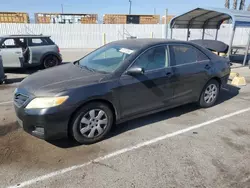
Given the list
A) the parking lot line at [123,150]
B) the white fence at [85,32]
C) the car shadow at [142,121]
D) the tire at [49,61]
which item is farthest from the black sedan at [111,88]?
the white fence at [85,32]

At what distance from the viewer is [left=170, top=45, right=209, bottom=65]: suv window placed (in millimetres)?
4118

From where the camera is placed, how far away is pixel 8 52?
830 cm

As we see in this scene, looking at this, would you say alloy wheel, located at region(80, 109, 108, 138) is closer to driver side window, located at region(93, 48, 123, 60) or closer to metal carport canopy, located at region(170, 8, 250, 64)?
driver side window, located at region(93, 48, 123, 60)

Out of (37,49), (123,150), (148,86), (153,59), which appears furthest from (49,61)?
(123,150)

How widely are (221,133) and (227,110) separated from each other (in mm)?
1241

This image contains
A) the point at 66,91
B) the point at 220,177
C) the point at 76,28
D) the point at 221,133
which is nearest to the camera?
the point at 220,177

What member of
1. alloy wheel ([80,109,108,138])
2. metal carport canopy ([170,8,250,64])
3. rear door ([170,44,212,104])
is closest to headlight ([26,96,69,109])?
alloy wheel ([80,109,108,138])

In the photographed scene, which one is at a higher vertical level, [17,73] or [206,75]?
[206,75]

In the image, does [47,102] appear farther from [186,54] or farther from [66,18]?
[66,18]

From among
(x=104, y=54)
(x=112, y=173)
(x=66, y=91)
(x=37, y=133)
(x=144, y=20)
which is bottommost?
(x=112, y=173)

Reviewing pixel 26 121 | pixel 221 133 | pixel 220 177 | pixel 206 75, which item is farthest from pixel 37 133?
pixel 206 75

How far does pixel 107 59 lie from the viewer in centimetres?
402

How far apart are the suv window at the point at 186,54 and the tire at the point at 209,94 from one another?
61cm

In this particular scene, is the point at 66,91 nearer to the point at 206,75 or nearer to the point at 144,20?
the point at 206,75
